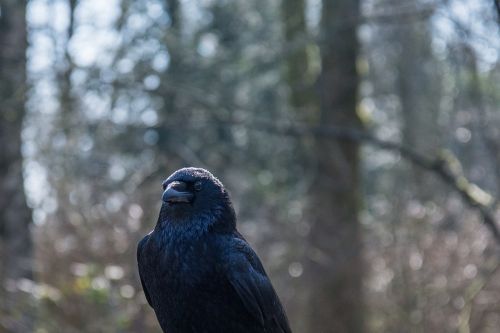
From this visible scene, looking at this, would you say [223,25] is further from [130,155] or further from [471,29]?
[471,29]

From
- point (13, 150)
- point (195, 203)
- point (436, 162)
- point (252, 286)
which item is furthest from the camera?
point (436, 162)

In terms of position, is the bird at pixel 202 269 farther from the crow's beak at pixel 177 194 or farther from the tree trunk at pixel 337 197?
the tree trunk at pixel 337 197

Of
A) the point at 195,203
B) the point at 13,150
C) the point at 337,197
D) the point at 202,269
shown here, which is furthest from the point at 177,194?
the point at 337,197

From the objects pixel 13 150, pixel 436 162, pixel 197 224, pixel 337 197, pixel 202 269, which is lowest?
pixel 337 197

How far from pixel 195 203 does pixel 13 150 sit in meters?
5.96

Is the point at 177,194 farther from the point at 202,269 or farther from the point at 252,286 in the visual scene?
the point at 252,286

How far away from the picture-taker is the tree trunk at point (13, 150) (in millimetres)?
9391

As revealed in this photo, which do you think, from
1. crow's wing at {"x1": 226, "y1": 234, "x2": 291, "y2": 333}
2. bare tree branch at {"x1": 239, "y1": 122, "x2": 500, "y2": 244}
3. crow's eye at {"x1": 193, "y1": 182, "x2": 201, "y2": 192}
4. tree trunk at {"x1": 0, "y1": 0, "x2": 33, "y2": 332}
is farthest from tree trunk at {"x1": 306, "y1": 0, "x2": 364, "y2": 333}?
crow's eye at {"x1": 193, "y1": 182, "x2": 201, "y2": 192}

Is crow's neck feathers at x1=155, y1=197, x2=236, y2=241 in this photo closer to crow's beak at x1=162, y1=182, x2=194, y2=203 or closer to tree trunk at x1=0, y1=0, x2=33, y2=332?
crow's beak at x1=162, y1=182, x2=194, y2=203

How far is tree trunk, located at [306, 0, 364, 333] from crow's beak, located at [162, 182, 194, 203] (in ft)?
21.0

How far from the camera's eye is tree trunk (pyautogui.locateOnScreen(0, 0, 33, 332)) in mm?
9391

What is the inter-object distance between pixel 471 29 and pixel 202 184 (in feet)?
15.3

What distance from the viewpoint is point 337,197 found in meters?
11.5

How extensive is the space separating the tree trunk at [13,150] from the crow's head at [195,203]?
501 cm
